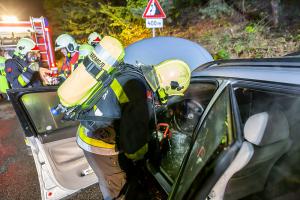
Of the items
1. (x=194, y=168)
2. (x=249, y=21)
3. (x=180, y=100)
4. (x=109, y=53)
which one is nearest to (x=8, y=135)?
(x=180, y=100)

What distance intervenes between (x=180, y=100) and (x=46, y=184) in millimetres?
1521

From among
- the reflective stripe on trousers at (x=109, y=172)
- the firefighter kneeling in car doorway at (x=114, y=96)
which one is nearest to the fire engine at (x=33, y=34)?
the reflective stripe on trousers at (x=109, y=172)

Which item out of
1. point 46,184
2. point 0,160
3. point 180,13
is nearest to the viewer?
point 46,184

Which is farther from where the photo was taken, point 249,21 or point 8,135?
point 249,21

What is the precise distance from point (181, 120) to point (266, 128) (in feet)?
3.49

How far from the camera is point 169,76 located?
6.16ft

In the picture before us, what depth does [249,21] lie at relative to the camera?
770 cm

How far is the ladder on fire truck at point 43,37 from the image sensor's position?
904cm

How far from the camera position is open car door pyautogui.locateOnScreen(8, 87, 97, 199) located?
250cm

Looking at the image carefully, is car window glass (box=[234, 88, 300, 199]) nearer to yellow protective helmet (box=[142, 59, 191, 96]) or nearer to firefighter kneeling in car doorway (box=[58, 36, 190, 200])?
yellow protective helmet (box=[142, 59, 191, 96])

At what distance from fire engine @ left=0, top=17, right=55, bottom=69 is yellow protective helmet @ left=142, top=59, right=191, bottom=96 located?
8.32 m

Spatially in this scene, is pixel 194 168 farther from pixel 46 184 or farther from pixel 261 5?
pixel 261 5

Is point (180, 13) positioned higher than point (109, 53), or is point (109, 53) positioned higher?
point (180, 13)

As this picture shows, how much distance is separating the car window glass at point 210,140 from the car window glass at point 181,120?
2.88ft
